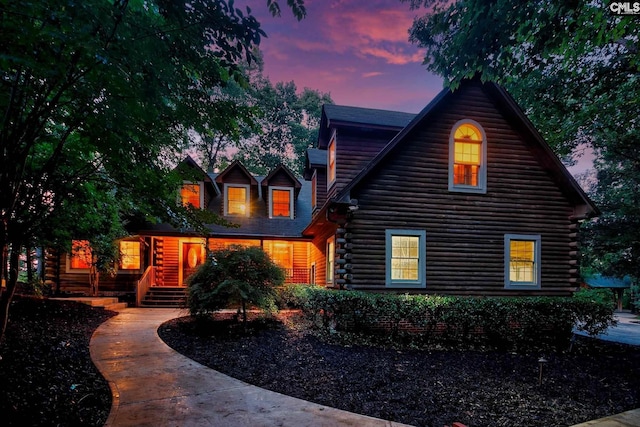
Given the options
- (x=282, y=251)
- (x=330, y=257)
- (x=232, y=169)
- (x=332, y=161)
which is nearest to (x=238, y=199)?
(x=232, y=169)

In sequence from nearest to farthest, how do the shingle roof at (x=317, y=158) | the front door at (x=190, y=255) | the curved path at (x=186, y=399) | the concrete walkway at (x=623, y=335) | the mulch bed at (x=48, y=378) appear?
the mulch bed at (x=48, y=378) → the curved path at (x=186, y=399) → the concrete walkway at (x=623, y=335) → the shingle roof at (x=317, y=158) → the front door at (x=190, y=255)

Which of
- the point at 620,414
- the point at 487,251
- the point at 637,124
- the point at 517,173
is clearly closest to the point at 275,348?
the point at 620,414

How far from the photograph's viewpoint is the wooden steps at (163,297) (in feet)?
44.8

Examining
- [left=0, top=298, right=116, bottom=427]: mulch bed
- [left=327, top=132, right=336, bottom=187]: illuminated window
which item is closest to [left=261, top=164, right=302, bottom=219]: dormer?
[left=327, top=132, right=336, bottom=187]: illuminated window

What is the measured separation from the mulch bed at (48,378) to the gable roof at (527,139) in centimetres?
751

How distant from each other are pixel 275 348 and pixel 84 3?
6.55 m

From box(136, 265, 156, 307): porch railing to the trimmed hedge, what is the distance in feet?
27.3

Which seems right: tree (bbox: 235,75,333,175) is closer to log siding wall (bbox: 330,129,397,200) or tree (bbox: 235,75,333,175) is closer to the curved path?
log siding wall (bbox: 330,129,397,200)

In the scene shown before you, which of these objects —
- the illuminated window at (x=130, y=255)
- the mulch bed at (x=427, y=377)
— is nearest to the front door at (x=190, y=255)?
the illuminated window at (x=130, y=255)

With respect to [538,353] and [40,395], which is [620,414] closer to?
[538,353]

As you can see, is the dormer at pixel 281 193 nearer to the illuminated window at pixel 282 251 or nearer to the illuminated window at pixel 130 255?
the illuminated window at pixel 282 251

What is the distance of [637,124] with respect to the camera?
12.1 meters

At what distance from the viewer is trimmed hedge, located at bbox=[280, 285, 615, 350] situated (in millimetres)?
8234

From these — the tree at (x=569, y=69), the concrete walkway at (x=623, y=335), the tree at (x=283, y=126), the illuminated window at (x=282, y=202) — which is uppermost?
the tree at (x=283, y=126)
